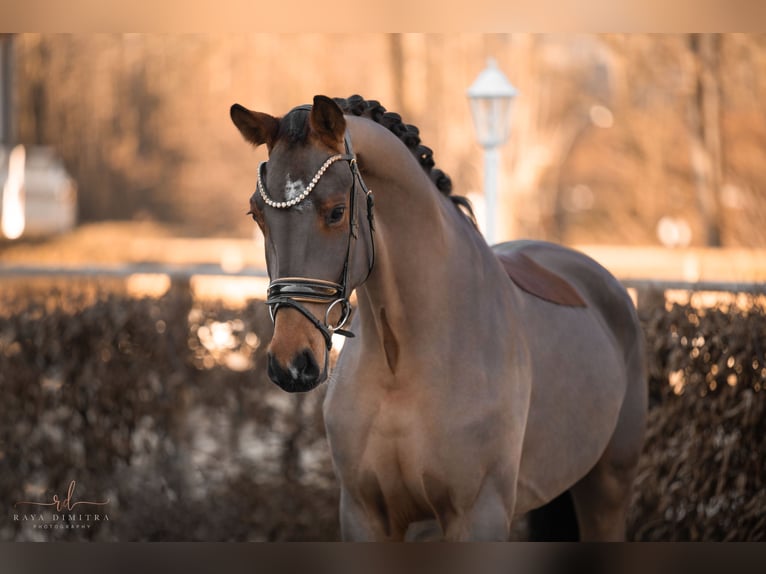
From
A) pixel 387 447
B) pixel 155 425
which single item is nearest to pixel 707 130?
pixel 155 425

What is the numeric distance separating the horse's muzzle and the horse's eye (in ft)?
1.12

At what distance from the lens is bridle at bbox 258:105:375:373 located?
2.57 meters

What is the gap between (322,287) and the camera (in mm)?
2598

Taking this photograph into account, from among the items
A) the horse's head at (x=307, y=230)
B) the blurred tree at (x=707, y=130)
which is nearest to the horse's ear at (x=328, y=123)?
the horse's head at (x=307, y=230)

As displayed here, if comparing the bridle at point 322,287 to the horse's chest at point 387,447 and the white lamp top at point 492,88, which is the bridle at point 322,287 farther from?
the white lamp top at point 492,88

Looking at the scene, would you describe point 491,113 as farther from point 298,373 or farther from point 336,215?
point 298,373

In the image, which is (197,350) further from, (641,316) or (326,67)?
(326,67)

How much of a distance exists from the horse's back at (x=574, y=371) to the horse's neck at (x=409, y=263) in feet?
1.47

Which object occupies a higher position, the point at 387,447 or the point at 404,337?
the point at 404,337

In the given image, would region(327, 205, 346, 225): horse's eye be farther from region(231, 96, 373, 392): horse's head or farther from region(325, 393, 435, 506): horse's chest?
region(325, 393, 435, 506): horse's chest

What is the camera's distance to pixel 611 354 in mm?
3994

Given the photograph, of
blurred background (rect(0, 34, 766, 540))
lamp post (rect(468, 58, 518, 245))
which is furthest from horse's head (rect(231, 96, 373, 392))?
lamp post (rect(468, 58, 518, 245))

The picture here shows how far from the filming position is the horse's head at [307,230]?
2.57 meters
